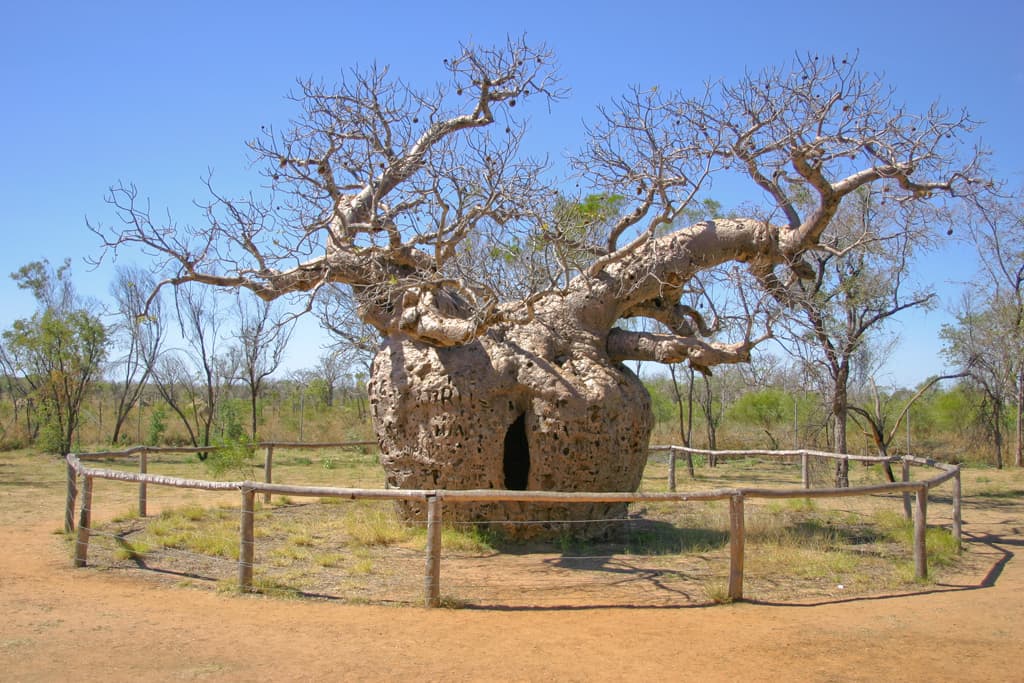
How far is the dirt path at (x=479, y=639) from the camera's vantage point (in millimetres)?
4484

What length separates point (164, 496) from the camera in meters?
12.1

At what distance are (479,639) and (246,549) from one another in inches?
81.5

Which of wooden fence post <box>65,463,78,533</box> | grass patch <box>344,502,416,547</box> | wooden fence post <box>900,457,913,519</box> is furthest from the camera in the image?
wooden fence post <box>900,457,913,519</box>

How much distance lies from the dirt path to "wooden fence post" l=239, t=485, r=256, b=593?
0.71ft

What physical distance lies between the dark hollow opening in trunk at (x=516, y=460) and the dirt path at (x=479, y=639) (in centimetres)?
384

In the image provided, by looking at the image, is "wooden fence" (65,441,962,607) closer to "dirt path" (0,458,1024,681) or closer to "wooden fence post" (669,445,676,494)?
"dirt path" (0,458,1024,681)

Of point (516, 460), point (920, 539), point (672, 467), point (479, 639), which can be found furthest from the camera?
point (672, 467)

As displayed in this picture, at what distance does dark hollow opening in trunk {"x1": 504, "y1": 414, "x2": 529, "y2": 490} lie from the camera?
378 inches

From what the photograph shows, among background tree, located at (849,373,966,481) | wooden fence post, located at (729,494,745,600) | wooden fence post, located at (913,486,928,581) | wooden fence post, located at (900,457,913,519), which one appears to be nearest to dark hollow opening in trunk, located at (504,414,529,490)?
wooden fence post, located at (729,494,745,600)

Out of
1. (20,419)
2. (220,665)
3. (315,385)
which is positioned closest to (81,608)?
(220,665)

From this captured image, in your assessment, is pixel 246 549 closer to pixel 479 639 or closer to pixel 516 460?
pixel 479 639

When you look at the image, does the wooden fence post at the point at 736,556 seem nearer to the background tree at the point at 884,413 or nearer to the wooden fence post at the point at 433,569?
the wooden fence post at the point at 433,569

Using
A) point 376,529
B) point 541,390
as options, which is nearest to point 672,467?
point 541,390

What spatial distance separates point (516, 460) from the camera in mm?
9680
